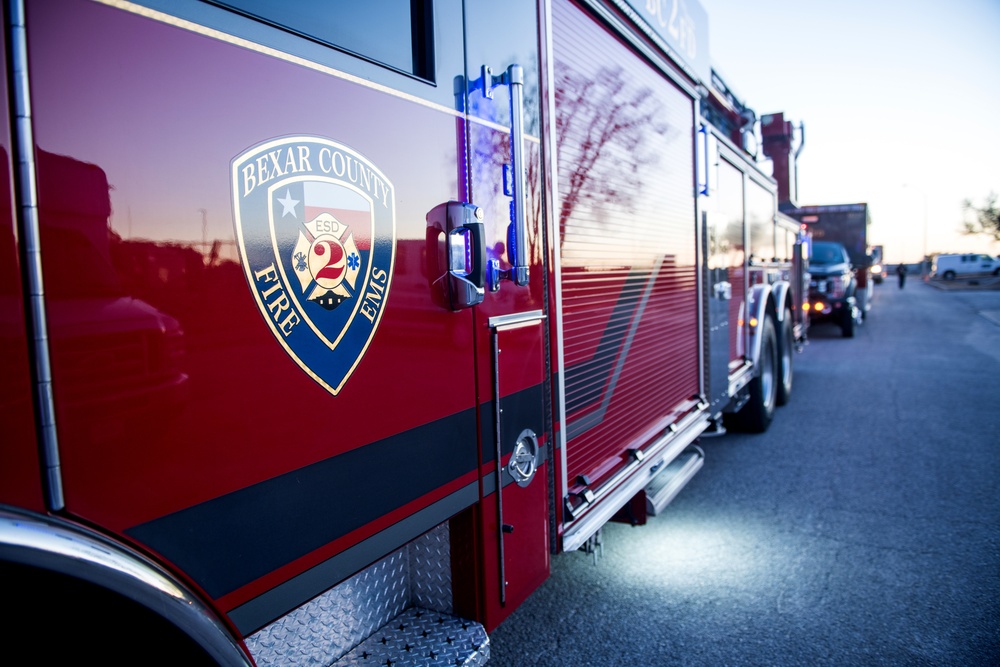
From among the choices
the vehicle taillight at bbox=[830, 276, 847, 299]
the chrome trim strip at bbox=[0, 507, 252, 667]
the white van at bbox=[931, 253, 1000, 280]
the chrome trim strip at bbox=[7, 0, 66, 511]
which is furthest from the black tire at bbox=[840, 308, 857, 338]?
the white van at bbox=[931, 253, 1000, 280]

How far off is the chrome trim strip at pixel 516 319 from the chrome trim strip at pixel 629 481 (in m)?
0.80

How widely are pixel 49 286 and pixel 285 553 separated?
652 mm

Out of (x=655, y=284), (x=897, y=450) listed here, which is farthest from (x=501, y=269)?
(x=897, y=450)

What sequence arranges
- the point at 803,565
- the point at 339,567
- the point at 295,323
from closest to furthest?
1. the point at 295,323
2. the point at 339,567
3. the point at 803,565

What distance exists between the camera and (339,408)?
4.68 ft

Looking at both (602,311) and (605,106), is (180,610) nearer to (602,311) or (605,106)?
(602,311)

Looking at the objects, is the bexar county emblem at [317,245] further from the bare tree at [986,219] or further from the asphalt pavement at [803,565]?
the bare tree at [986,219]

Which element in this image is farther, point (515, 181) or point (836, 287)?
point (836, 287)

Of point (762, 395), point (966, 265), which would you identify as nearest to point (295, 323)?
point (762, 395)

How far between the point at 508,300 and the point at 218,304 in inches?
39.3

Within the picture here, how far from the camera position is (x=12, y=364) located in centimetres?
93

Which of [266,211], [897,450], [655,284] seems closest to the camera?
[266,211]

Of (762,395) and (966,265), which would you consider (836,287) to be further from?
(966,265)

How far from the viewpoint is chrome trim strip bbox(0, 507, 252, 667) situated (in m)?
0.91
